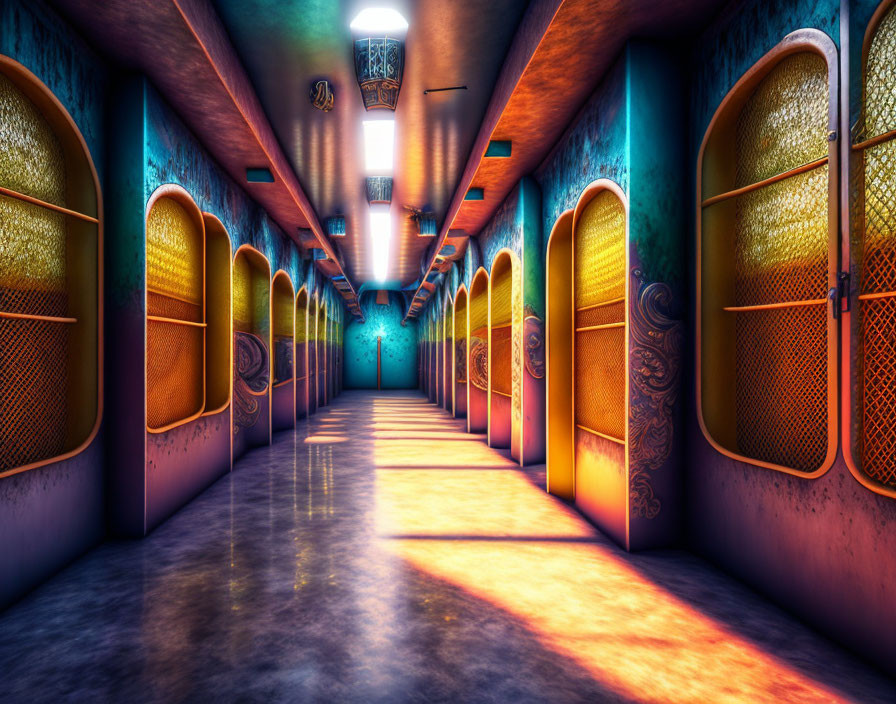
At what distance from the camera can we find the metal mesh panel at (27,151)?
292 centimetres

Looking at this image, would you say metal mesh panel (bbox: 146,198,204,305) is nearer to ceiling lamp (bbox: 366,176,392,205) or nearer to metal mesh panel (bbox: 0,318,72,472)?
metal mesh panel (bbox: 0,318,72,472)

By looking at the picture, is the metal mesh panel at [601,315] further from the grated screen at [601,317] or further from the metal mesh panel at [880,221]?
the metal mesh panel at [880,221]

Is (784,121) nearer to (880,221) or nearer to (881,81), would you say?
(881,81)

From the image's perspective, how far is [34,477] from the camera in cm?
299

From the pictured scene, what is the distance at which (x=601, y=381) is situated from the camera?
4.34 m

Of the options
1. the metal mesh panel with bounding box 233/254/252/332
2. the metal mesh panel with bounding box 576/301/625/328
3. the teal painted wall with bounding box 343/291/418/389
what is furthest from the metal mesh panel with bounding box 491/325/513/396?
the teal painted wall with bounding box 343/291/418/389

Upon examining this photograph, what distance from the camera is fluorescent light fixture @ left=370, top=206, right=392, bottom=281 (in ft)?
30.4

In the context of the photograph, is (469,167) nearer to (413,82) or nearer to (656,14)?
(413,82)

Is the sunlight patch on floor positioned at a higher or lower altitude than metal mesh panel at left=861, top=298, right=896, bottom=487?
lower

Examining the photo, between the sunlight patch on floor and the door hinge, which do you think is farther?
the door hinge

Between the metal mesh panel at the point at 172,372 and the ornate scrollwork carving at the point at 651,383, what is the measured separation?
3.77 m

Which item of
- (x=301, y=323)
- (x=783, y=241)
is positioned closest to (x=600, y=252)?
(x=783, y=241)

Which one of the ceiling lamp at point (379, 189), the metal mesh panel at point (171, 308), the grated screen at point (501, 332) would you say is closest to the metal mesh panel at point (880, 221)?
the metal mesh panel at point (171, 308)

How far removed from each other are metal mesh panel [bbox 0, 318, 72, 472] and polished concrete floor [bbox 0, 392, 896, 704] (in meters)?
0.82
